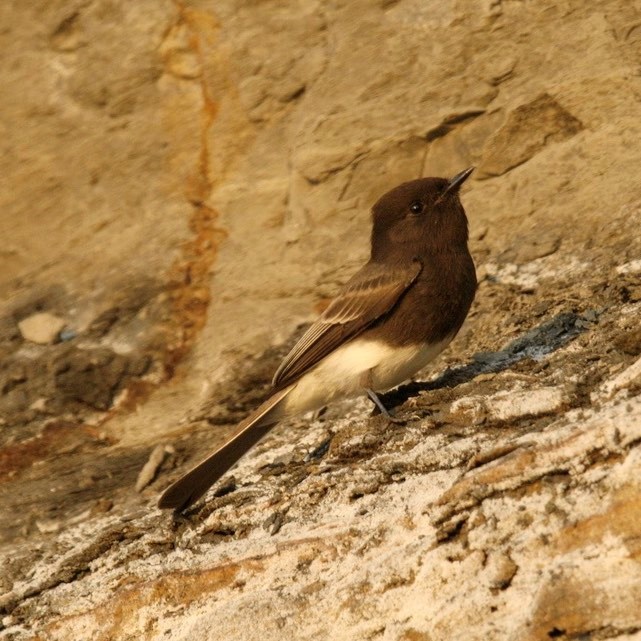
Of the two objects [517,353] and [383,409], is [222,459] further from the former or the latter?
[517,353]

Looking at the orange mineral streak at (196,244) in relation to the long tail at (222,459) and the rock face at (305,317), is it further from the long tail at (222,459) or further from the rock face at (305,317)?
the long tail at (222,459)

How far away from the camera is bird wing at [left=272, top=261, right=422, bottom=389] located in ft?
26.1

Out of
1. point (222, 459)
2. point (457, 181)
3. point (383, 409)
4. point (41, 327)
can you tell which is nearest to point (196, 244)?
point (41, 327)

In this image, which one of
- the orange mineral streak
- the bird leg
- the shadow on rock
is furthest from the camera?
the orange mineral streak

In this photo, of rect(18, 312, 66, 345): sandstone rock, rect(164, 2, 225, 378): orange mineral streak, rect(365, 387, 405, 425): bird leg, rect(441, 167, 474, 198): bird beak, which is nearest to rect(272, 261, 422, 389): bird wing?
rect(365, 387, 405, 425): bird leg

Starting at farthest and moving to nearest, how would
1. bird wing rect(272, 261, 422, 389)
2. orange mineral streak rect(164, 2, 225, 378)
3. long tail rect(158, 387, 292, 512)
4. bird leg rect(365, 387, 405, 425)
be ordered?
orange mineral streak rect(164, 2, 225, 378)
bird wing rect(272, 261, 422, 389)
bird leg rect(365, 387, 405, 425)
long tail rect(158, 387, 292, 512)

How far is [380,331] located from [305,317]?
204cm

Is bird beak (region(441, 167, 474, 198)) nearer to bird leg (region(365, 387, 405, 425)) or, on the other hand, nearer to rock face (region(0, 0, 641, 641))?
rock face (region(0, 0, 641, 641))

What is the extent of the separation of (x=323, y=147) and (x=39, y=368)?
299 centimetres

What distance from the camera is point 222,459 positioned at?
7426 millimetres

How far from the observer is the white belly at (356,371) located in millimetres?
7793

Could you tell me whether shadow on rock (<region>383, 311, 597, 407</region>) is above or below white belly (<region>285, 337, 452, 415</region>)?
below

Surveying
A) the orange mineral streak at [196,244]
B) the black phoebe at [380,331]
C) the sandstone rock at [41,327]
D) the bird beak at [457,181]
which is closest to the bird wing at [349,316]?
the black phoebe at [380,331]

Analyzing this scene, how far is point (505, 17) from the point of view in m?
10.1
